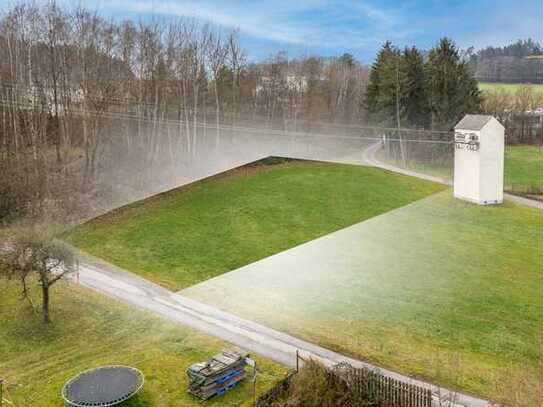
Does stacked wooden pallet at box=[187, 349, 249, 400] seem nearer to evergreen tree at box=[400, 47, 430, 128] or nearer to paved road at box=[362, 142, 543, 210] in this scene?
paved road at box=[362, 142, 543, 210]

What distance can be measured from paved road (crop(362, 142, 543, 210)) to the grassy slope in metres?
7.76

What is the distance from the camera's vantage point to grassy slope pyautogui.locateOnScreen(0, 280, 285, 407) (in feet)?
28.2

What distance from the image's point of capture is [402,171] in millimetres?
15227

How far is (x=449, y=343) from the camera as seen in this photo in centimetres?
970

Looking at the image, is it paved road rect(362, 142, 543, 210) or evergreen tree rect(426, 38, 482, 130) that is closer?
evergreen tree rect(426, 38, 482, 130)

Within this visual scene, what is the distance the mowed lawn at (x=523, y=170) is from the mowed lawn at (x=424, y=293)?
0.74m

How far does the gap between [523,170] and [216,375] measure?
436 inches

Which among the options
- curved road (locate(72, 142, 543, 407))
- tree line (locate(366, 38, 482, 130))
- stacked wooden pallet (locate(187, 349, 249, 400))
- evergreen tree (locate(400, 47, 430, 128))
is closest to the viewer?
stacked wooden pallet (locate(187, 349, 249, 400))

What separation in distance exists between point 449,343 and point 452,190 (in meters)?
6.77

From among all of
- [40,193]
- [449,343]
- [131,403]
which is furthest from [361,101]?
[131,403]

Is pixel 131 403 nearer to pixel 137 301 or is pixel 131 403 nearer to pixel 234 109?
pixel 137 301

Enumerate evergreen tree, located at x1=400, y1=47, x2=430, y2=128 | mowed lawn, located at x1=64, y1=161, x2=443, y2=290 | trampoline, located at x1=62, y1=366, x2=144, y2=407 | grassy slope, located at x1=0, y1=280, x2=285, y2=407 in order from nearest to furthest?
1. trampoline, located at x1=62, y1=366, x2=144, y2=407
2. grassy slope, located at x1=0, y1=280, x2=285, y2=407
3. mowed lawn, located at x1=64, y1=161, x2=443, y2=290
4. evergreen tree, located at x1=400, y1=47, x2=430, y2=128

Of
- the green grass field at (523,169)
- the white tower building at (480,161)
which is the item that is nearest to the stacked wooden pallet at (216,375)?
the green grass field at (523,169)

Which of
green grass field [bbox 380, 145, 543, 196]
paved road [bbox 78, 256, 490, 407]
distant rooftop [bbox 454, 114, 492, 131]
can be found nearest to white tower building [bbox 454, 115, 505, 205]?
distant rooftop [bbox 454, 114, 492, 131]
